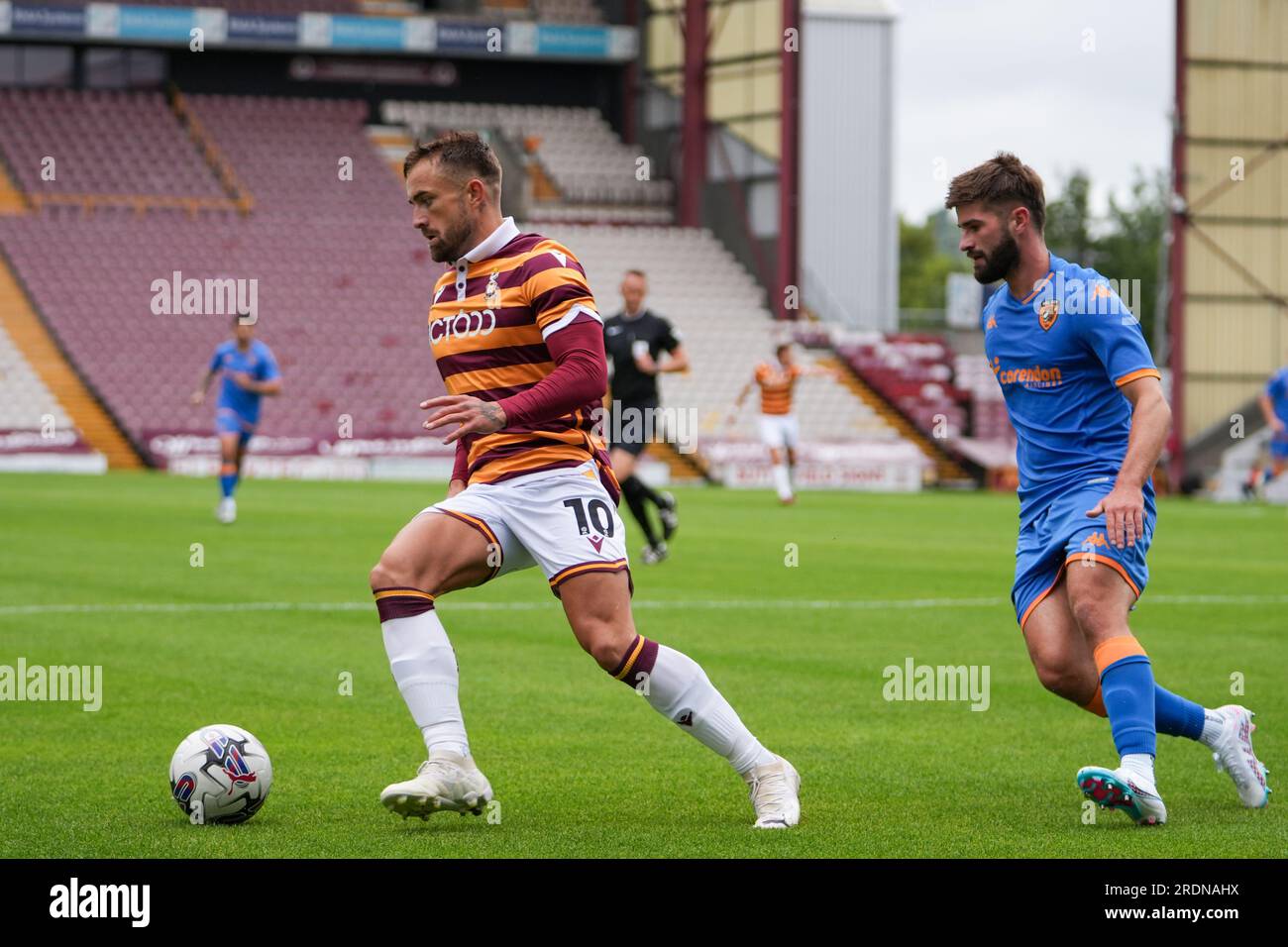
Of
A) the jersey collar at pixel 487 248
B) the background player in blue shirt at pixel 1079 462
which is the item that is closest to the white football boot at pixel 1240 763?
the background player in blue shirt at pixel 1079 462

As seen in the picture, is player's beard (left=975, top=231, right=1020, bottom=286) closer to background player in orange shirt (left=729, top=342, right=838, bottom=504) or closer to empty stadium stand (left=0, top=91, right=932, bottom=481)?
background player in orange shirt (left=729, top=342, right=838, bottom=504)

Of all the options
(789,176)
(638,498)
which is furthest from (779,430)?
(789,176)

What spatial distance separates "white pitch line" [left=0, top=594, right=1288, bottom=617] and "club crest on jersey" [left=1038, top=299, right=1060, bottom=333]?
6946 mm

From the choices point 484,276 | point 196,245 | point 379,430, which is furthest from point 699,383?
point 484,276

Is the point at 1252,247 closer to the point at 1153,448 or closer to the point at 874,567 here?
the point at 874,567

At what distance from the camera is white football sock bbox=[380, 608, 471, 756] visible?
19.8ft

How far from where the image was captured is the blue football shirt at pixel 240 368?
21781 mm

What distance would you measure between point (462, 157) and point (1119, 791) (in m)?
2.77

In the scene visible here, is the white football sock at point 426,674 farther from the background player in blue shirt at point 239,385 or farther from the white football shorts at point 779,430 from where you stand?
the white football shorts at point 779,430

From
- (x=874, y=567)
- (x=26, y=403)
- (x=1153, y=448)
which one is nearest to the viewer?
(x=1153, y=448)

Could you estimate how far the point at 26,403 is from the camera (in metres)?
35.6

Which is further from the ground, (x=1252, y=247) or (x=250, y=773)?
(x=1252, y=247)

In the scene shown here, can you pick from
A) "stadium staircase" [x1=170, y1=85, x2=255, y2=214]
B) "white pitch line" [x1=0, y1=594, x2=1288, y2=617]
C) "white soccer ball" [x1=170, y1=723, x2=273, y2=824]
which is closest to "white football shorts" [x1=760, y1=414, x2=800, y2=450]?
"white pitch line" [x1=0, y1=594, x2=1288, y2=617]
